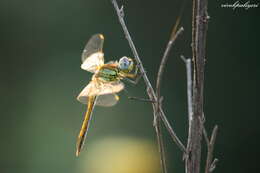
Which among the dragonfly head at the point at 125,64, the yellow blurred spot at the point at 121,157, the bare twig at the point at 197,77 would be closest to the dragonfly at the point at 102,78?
the dragonfly head at the point at 125,64

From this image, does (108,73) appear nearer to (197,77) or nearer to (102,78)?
(102,78)

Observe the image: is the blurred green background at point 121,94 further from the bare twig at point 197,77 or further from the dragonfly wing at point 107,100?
the bare twig at point 197,77

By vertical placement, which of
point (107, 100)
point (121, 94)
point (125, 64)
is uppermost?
point (125, 64)

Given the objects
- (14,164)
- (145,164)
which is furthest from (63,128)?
(145,164)

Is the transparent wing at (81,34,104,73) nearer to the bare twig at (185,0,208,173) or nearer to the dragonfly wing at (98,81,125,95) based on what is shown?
the dragonfly wing at (98,81,125,95)

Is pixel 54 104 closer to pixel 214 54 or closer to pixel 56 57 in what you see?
pixel 56 57

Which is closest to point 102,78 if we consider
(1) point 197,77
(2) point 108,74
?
(2) point 108,74

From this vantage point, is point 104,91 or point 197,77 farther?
point 104,91
